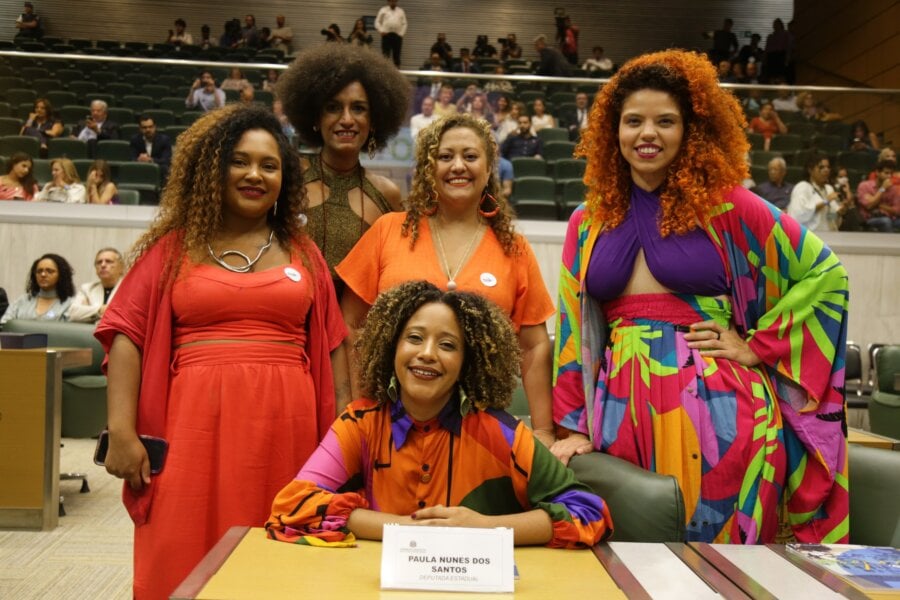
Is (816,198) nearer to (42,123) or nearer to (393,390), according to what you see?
(393,390)

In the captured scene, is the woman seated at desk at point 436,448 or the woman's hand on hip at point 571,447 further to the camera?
the woman's hand on hip at point 571,447

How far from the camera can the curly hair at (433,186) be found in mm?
2459

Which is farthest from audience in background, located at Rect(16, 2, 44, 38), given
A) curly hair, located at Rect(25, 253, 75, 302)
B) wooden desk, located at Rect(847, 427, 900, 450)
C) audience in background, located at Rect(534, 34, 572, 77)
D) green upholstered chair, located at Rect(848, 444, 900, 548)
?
green upholstered chair, located at Rect(848, 444, 900, 548)

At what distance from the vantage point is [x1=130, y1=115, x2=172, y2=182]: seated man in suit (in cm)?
740

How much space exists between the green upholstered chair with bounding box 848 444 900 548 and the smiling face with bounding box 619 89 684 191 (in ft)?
2.69

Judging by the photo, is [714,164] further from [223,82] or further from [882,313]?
[882,313]

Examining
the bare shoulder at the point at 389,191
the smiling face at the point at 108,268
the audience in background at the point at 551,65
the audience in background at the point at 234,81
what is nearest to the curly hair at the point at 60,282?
the smiling face at the point at 108,268

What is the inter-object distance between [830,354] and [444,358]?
2.93ft

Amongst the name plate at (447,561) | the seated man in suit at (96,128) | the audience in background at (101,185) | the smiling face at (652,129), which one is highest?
the seated man in suit at (96,128)

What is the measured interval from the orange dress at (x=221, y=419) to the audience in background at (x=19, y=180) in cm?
693

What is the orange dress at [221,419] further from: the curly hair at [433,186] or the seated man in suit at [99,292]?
the seated man in suit at [99,292]

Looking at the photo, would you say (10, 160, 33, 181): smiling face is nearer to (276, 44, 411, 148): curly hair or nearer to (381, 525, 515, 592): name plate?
(276, 44, 411, 148): curly hair

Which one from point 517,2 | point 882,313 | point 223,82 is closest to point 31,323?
point 223,82

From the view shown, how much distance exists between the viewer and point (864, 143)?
7.88 meters
